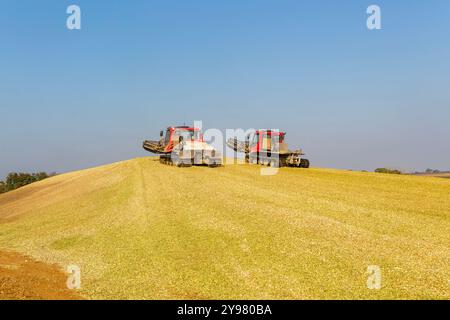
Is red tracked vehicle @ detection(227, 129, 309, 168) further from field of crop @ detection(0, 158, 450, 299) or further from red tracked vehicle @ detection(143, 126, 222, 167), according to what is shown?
field of crop @ detection(0, 158, 450, 299)

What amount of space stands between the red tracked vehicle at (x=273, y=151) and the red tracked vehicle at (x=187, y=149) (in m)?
4.09

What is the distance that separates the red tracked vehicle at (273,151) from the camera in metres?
35.7

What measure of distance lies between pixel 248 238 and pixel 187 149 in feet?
70.1

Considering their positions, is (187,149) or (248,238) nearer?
(248,238)

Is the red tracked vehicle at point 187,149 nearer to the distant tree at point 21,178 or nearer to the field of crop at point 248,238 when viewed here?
the field of crop at point 248,238

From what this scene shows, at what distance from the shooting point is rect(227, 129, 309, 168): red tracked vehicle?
35741 millimetres

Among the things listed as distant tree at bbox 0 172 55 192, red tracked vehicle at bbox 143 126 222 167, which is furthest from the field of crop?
distant tree at bbox 0 172 55 192

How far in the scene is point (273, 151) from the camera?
36.2m

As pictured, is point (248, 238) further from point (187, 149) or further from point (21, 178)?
point (21, 178)

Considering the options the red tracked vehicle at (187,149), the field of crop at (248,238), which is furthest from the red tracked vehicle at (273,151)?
the field of crop at (248,238)

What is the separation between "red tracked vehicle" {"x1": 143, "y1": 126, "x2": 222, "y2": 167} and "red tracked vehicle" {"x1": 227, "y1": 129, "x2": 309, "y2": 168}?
13.4ft

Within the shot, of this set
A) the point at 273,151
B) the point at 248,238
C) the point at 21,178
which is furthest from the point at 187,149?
the point at 21,178
